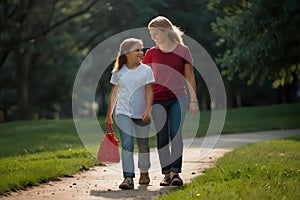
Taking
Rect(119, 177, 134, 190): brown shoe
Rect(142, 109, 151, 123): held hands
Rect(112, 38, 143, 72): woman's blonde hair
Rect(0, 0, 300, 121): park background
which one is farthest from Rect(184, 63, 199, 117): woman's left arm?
Rect(0, 0, 300, 121): park background

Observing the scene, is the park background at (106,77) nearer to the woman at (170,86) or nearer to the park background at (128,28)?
the park background at (128,28)

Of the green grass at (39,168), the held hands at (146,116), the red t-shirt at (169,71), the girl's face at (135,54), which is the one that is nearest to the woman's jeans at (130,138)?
the held hands at (146,116)

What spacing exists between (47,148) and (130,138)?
6136mm

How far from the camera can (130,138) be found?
7.36 m

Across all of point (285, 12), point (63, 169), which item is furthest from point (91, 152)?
point (285, 12)

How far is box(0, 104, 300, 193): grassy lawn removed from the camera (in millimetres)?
7967

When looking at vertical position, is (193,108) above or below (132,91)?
below

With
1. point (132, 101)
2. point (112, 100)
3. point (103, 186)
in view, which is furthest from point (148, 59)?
point (103, 186)

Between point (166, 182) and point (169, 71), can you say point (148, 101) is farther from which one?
point (166, 182)

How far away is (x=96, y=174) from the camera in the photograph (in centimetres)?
857

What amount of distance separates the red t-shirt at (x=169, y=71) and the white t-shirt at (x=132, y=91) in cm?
15

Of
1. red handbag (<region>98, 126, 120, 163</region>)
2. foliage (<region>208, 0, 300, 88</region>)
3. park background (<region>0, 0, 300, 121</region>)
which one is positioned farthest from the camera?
park background (<region>0, 0, 300, 121</region>)

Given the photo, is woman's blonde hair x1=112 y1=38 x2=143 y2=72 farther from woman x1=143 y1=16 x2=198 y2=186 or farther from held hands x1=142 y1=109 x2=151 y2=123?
held hands x1=142 y1=109 x2=151 y2=123

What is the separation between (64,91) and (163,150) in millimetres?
38270
